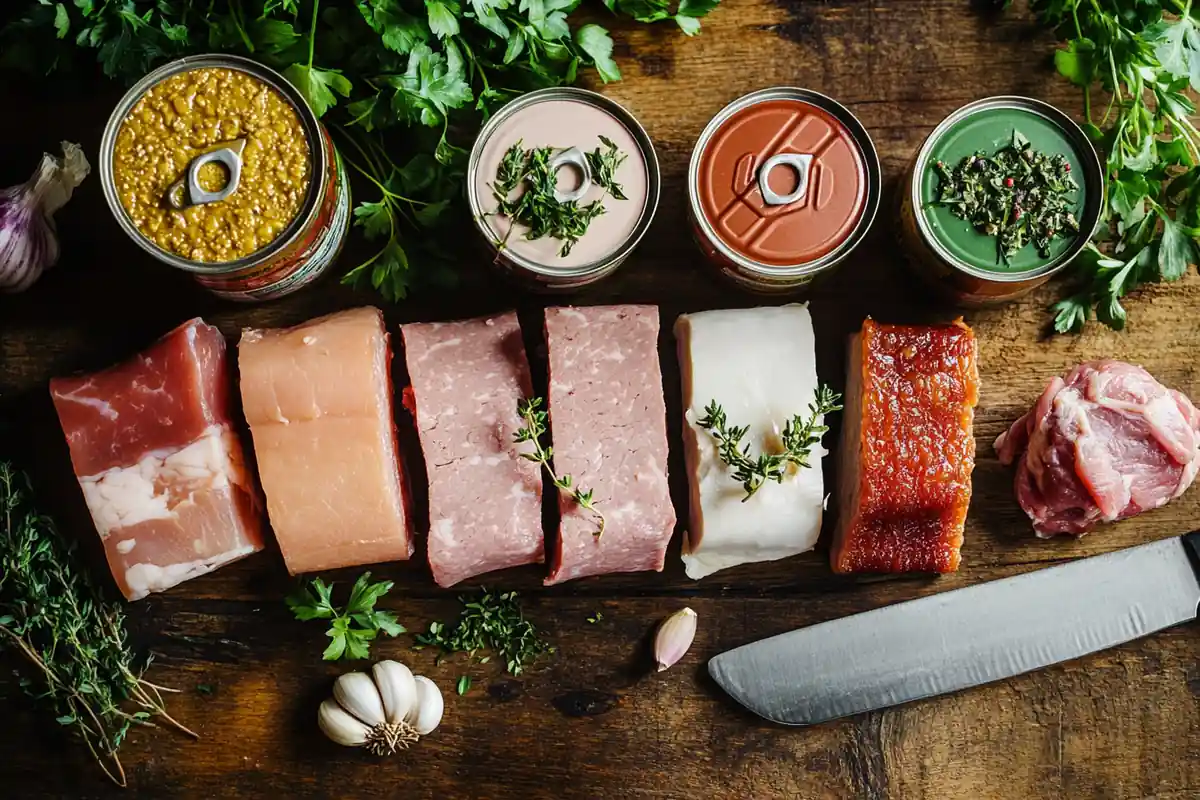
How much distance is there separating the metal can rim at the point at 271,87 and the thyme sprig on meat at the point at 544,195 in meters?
0.49

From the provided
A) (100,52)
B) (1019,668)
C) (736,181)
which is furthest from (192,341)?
(1019,668)

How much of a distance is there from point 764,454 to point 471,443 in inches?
34.2

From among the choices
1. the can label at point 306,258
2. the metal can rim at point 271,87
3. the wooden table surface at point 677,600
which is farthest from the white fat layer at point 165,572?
the metal can rim at point 271,87

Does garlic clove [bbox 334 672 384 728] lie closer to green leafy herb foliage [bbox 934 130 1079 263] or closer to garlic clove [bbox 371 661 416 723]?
garlic clove [bbox 371 661 416 723]

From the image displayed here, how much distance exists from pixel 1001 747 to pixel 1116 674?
0.44m

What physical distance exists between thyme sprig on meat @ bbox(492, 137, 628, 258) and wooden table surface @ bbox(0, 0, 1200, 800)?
467 millimetres

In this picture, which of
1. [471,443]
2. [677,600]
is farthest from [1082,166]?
[471,443]

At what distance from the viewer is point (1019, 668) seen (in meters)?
3.08

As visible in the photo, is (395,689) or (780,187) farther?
(395,689)

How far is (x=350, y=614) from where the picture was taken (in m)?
2.96

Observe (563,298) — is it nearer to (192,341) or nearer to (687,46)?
(687,46)

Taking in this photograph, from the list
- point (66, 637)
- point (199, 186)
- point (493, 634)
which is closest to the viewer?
point (199, 186)

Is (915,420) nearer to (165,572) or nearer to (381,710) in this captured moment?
(381,710)

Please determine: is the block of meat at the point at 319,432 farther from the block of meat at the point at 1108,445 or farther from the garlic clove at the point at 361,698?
the block of meat at the point at 1108,445
